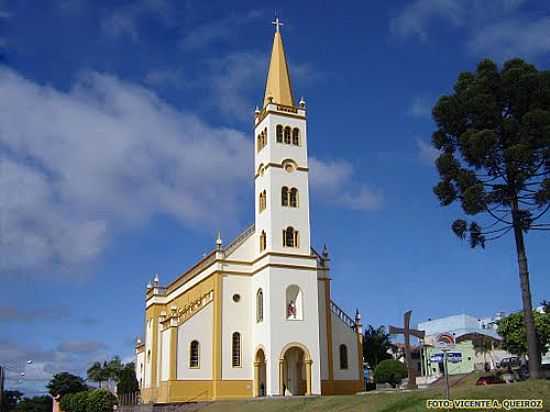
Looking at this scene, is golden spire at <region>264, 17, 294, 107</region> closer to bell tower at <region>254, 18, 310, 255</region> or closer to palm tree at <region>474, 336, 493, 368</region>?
bell tower at <region>254, 18, 310, 255</region>

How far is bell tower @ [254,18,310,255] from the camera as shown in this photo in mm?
43469

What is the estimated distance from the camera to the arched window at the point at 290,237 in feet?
142

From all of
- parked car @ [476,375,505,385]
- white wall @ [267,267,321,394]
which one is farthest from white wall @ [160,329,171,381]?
parked car @ [476,375,505,385]

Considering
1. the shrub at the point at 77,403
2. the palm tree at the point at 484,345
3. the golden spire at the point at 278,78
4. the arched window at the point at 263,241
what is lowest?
the shrub at the point at 77,403

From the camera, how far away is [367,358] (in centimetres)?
6244

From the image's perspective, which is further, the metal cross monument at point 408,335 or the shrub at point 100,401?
the shrub at point 100,401

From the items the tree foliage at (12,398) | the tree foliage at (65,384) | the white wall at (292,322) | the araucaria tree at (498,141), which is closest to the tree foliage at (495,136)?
the araucaria tree at (498,141)

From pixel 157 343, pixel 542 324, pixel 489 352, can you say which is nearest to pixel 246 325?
pixel 157 343

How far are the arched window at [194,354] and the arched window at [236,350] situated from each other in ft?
7.41

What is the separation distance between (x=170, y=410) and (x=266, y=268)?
1060cm

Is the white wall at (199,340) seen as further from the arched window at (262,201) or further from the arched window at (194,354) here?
the arched window at (262,201)

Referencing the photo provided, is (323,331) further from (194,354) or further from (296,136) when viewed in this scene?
(296,136)

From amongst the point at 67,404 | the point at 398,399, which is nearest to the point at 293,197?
the point at 398,399

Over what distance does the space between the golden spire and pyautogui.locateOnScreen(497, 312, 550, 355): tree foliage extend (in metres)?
22.4
